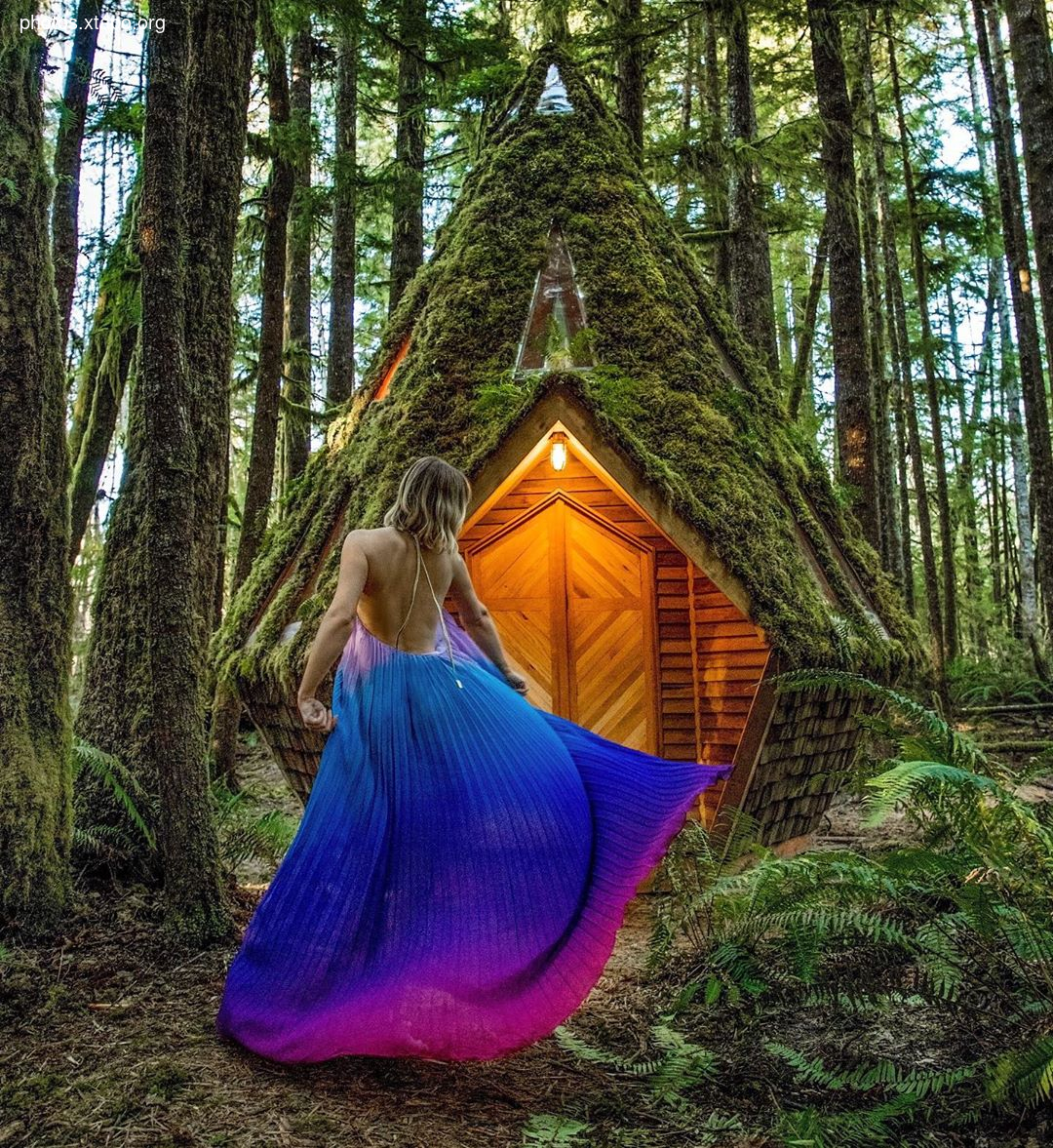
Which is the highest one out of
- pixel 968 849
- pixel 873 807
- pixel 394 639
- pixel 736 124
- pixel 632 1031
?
pixel 736 124

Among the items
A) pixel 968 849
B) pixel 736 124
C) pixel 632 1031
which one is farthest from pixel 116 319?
pixel 736 124

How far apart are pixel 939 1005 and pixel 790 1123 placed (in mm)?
995

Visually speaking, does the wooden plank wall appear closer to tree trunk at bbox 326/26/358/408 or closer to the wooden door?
the wooden door

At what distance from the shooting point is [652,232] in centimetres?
689

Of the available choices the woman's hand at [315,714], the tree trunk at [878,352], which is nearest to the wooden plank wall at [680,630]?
the woman's hand at [315,714]

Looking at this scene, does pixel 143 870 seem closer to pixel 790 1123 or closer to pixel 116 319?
pixel 790 1123

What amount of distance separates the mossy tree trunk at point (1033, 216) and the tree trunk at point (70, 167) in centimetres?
768

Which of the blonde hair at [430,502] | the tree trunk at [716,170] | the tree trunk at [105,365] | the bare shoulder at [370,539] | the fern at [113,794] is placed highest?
the tree trunk at [716,170]

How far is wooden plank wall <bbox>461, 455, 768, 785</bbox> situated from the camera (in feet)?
23.1

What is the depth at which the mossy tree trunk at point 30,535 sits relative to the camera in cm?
348

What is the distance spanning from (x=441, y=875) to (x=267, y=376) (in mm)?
6766

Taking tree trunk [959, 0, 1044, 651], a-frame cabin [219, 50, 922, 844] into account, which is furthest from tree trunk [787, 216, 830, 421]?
a-frame cabin [219, 50, 922, 844]

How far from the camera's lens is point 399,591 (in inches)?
135

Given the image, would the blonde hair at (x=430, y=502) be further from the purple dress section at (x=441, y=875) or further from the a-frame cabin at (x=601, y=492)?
the a-frame cabin at (x=601, y=492)
